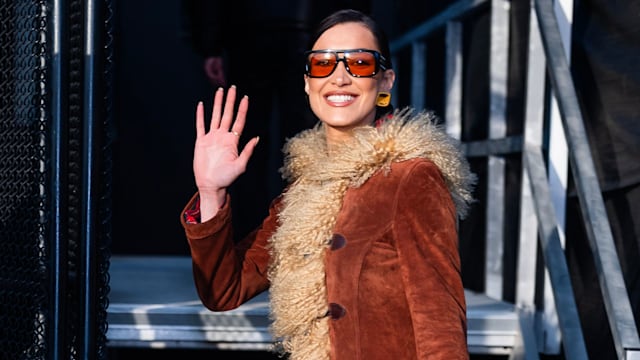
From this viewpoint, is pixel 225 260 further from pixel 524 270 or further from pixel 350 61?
pixel 524 270

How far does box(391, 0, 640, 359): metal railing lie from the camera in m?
2.72

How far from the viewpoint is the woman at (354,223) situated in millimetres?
1955

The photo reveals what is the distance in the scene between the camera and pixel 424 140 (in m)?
2.10

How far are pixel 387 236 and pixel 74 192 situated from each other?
818 millimetres

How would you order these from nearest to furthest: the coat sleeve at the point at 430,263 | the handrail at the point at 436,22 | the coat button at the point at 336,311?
the coat sleeve at the point at 430,263 → the coat button at the point at 336,311 → the handrail at the point at 436,22

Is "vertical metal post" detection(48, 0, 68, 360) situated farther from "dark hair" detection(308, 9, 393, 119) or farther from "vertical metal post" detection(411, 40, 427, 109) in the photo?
"vertical metal post" detection(411, 40, 427, 109)

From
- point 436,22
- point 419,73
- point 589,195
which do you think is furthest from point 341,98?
point 419,73

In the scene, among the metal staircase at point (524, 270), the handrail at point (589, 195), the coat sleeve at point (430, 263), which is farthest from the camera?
the metal staircase at point (524, 270)

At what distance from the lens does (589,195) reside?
2836 millimetres

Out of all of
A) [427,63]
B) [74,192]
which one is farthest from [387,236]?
[427,63]

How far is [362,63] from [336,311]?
1.84ft

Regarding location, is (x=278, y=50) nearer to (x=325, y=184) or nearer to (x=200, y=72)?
(x=200, y=72)

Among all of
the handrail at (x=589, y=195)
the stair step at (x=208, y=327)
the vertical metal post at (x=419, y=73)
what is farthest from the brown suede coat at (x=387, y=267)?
the vertical metal post at (x=419, y=73)

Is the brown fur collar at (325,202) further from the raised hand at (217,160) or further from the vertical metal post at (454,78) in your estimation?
the vertical metal post at (454,78)
